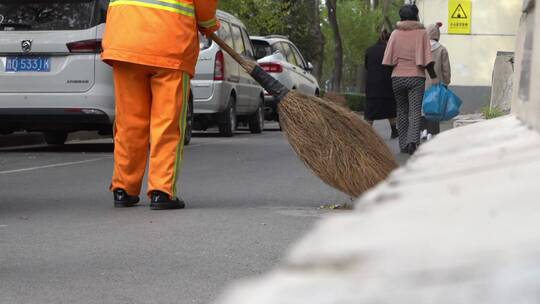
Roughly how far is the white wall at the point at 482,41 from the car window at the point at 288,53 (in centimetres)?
340

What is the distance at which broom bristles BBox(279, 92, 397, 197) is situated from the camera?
694cm

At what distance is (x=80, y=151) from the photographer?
44.5 ft

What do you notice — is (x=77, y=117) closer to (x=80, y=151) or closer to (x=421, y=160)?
(x=80, y=151)

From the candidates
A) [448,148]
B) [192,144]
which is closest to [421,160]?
[448,148]

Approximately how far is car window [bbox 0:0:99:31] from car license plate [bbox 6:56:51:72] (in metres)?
0.34

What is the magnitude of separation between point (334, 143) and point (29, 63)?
5.81 meters

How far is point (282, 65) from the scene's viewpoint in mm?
20688

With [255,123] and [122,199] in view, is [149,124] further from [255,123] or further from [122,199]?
[255,123]

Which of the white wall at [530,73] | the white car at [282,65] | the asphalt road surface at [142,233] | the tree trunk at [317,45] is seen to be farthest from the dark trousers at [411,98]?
the tree trunk at [317,45]

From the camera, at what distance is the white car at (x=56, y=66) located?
1181cm

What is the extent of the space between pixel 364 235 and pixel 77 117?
11345mm

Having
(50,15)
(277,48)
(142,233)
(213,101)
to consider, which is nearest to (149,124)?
(142,233)

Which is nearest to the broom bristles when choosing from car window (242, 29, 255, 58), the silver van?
the silver van

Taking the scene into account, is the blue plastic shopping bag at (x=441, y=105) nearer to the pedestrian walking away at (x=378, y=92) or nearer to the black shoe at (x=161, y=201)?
the pedestrian walking away at (x=378, y=92)
